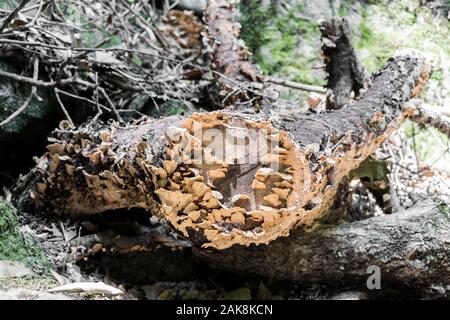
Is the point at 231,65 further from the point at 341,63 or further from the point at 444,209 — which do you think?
the point at 444,209

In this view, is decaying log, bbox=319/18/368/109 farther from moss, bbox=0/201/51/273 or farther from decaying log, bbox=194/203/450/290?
moss, bbox=0/201/51/273

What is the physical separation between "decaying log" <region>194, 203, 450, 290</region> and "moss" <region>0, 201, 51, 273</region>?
44cm

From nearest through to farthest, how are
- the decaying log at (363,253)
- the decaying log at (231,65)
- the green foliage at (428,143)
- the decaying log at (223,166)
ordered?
1. the decaying log at (223,166)
2. the decaying log at (363,253)
3. the green foliage at (428,143)
4. the decaying log at (231,65)

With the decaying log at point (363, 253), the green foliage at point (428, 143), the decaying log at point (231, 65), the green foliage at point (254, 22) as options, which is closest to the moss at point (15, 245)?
the decaying log at point (363, 253)

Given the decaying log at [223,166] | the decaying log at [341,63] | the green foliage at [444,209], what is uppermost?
the decaying log at [341,63]

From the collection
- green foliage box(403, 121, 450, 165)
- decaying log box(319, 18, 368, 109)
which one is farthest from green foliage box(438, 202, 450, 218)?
decaying log box(319, 18, 368, 109)

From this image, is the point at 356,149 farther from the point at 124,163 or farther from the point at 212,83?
the point at 212,83

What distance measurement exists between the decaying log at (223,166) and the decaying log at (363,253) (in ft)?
0.25

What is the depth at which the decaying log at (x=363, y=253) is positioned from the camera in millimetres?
1338

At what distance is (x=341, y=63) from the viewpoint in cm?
182

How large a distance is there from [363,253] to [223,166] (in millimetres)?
521

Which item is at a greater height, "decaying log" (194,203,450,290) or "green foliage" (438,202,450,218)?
"green foliage" (438,202,450,218)

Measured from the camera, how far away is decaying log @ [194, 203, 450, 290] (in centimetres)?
134

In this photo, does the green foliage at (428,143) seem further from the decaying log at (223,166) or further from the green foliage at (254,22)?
the green foliage at (254,22)
